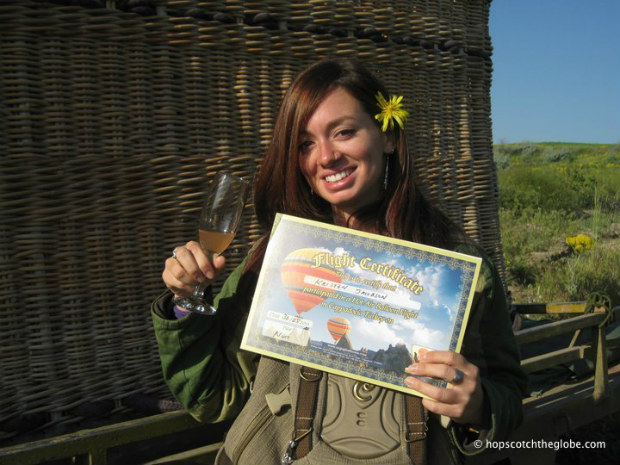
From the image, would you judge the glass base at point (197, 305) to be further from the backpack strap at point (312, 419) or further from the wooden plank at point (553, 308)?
the wooden plank at point (553, 308)

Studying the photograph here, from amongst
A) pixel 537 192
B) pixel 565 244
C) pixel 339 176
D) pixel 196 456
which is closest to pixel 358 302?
pixel 339 176

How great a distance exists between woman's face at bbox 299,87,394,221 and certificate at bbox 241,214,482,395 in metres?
0.22

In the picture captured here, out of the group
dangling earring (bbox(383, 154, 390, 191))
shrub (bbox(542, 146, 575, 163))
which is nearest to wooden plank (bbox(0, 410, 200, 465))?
dangling earring (bbox(383, 154, 390, 191))

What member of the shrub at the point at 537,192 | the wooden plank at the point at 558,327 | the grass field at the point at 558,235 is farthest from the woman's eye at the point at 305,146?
the shrub at the point at 537,192

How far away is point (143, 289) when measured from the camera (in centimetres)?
232

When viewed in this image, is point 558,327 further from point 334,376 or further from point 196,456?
point 196,456

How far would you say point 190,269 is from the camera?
1.55 meters

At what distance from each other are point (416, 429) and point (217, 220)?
2.55 ft

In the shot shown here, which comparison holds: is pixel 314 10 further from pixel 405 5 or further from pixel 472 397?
pixel 472 397

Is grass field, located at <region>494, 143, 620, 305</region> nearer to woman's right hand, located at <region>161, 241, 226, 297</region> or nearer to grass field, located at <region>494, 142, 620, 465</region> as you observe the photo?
grass field, located at <region>494, 142, 620, 465</region>

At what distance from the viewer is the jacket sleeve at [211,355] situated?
1.70 metres

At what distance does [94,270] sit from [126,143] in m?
0.50

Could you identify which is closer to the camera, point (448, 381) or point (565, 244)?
point (448, 381)

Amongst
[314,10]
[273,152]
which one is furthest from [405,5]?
[273,152]
